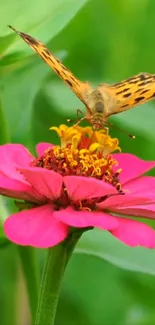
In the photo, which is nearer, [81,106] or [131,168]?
[131,168]

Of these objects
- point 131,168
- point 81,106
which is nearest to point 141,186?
point 131,168

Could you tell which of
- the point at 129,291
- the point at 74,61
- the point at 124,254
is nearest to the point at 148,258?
the point at 124,254

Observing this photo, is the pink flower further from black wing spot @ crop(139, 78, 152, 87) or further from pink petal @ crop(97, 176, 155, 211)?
black wing spot @ crop(139, 78, 152, 87)

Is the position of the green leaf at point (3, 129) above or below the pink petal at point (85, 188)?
above

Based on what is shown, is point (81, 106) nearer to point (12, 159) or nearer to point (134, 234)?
point (12, 159)

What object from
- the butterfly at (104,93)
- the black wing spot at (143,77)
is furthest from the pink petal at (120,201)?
the black wing spot at (143,77)

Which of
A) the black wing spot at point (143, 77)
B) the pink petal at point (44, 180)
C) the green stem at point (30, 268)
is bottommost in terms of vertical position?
the green stem at point (30, 268)

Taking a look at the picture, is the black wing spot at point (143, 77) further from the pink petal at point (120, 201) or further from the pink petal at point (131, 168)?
the pink petal at point (120, 201)

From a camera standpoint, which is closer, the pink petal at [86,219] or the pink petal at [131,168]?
the pink petal at [86,219]
